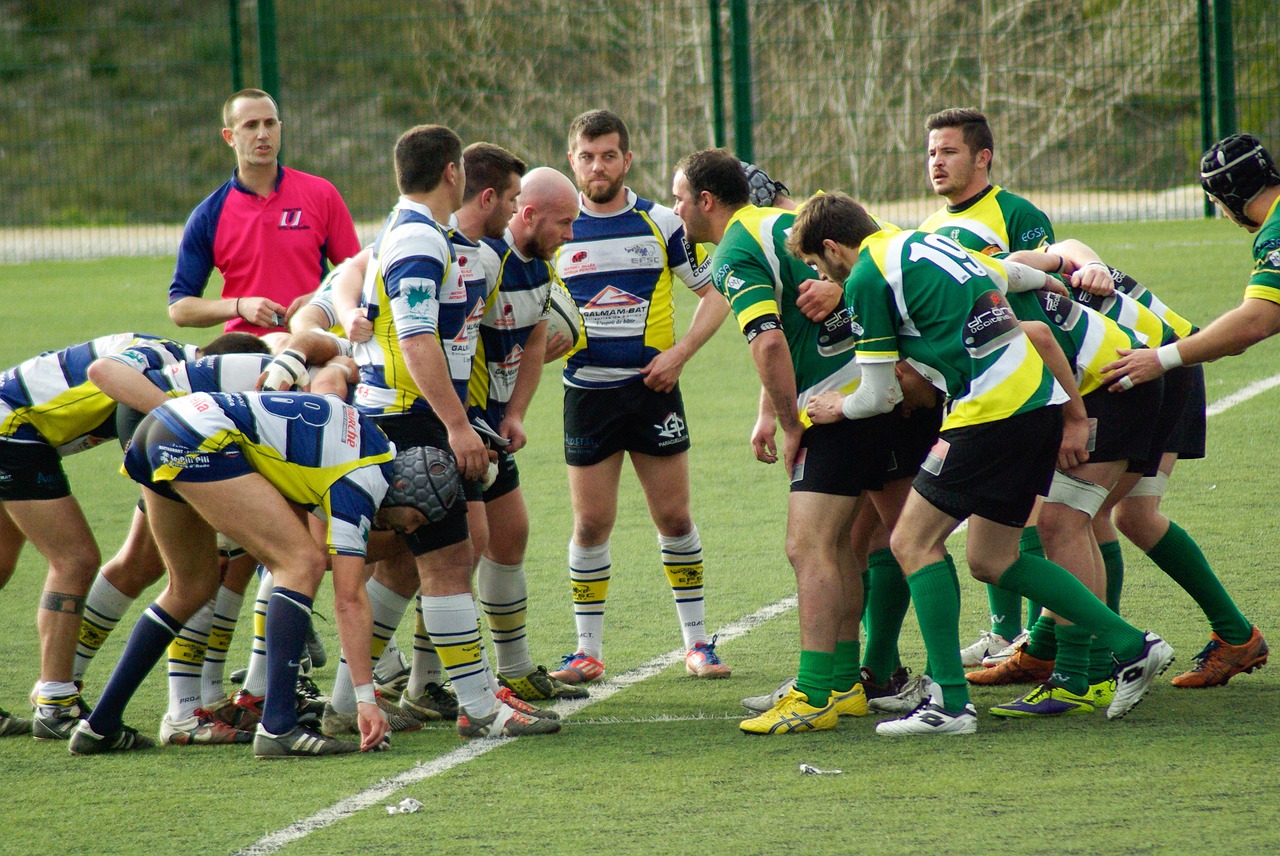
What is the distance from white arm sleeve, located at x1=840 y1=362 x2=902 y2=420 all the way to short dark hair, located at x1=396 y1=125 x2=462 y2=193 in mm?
1500

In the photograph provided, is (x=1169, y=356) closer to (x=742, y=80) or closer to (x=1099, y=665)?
(x=1099, y=665)

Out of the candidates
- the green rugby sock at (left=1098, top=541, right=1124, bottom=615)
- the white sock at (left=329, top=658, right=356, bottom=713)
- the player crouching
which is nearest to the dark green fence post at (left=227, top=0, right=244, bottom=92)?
the player crouching

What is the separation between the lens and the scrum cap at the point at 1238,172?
5012 mm

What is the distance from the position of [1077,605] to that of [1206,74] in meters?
10.8

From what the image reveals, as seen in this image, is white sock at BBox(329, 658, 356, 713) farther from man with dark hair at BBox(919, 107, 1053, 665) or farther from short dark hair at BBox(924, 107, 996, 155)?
short dark hair at BBox(924, 107, 996, 155)

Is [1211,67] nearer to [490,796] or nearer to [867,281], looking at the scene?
[867,281]

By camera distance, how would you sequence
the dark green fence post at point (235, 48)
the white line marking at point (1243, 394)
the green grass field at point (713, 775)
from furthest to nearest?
the dark green fence post at point (235, 48)
the white line marking at point (1243, 394)
the green grass field at point (713, 775)

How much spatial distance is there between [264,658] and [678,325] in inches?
291

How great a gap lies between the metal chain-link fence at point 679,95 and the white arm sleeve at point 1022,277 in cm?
969

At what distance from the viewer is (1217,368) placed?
10.6 meters


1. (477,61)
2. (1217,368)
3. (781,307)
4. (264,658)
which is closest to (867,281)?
(781,307)

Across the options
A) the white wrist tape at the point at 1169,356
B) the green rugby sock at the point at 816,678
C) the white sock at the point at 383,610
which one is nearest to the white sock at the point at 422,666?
the white sock at the point at 383,610

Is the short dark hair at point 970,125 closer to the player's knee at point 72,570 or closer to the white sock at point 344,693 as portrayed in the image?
the white sock at point 344,693

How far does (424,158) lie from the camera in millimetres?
4750
